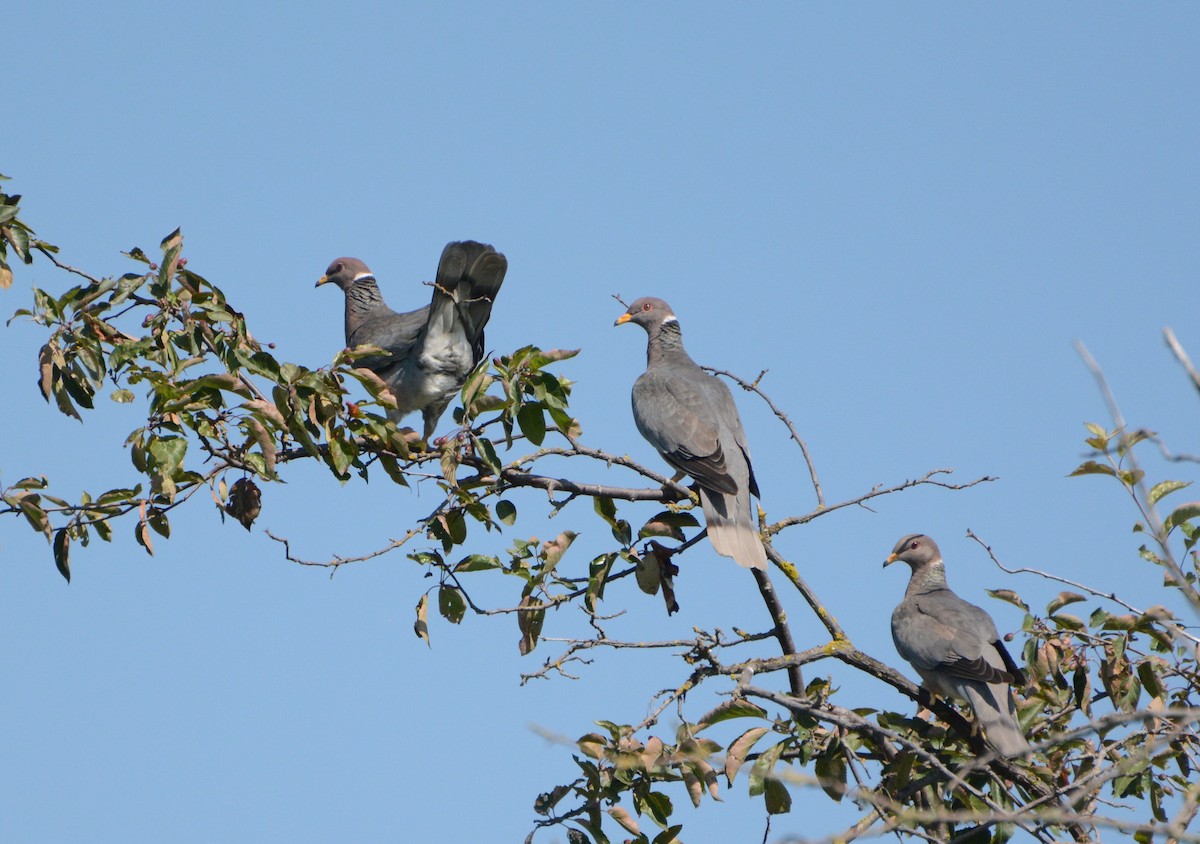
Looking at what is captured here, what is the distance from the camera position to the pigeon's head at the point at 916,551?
19.1 ft

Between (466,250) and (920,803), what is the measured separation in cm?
271

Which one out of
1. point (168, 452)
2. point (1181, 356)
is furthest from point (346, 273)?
point (1181, 356)

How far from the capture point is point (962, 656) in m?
4.48

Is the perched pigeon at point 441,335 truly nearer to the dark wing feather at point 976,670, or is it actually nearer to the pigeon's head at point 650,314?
the pigeon's head at point 650,314

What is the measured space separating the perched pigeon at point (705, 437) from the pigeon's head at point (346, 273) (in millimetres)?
1695

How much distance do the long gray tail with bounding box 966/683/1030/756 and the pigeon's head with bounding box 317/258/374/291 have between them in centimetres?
394

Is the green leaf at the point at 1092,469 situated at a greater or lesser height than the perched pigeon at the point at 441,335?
lesser

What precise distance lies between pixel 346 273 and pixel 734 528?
11.1 feet

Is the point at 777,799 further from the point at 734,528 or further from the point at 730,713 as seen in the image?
the point at 734,528

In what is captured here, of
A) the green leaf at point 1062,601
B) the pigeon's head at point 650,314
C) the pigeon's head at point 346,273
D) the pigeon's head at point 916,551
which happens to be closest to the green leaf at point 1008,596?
the green leaf at point 1062,601

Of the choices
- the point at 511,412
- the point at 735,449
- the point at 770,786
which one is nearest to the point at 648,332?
the point at 735,449

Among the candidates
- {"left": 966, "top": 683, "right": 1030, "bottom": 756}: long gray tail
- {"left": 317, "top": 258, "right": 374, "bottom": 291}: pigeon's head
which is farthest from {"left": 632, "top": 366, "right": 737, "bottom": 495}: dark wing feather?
{"left": 317, "top": 258, "right": 374, "bottom": 291}: pigeon's head

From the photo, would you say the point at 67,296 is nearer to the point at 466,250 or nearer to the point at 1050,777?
the point at 466,250

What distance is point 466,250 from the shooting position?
4926 mm
